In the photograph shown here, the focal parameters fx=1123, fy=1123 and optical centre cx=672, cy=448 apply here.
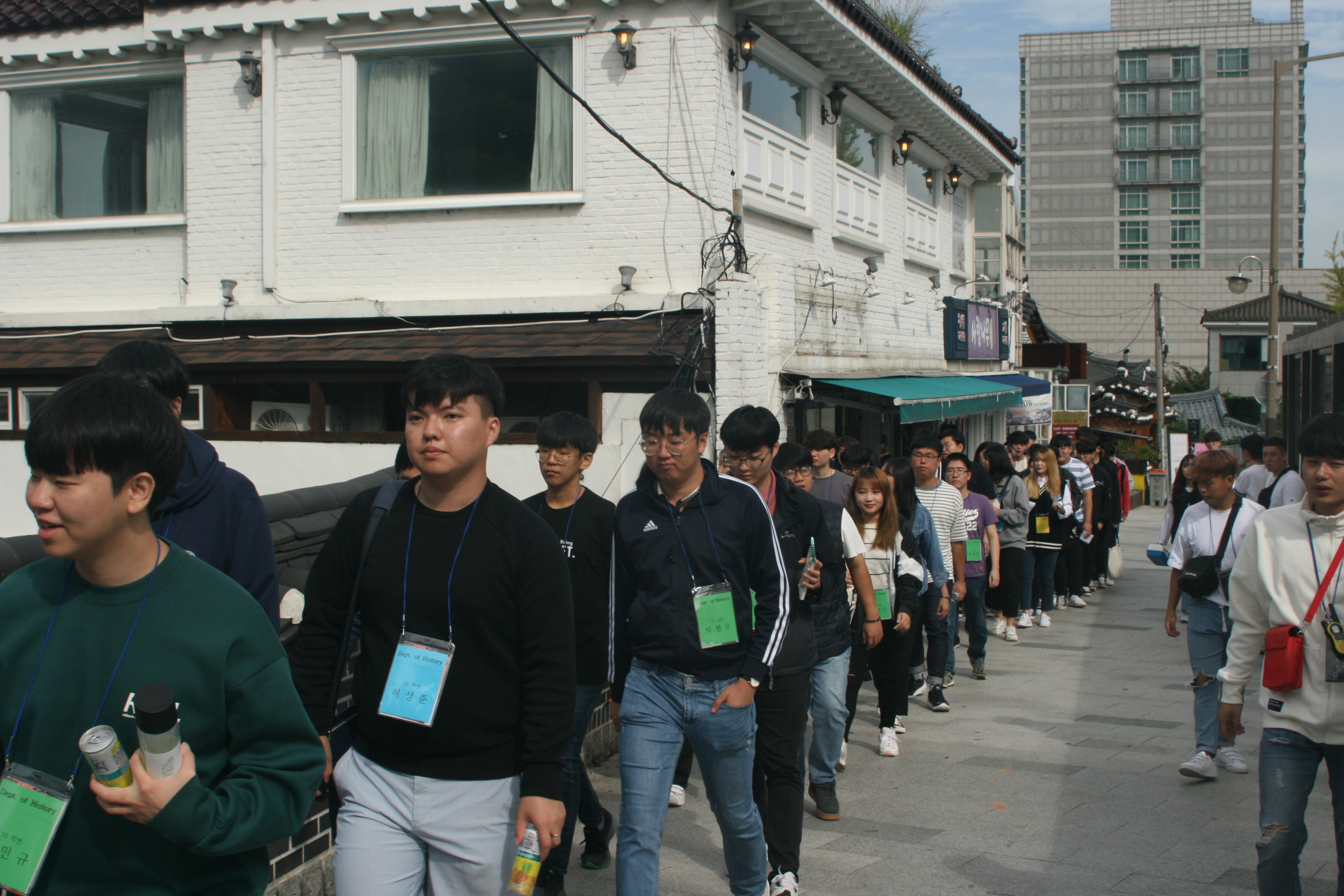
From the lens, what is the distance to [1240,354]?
2434 inches

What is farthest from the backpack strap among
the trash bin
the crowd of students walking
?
the trash bin

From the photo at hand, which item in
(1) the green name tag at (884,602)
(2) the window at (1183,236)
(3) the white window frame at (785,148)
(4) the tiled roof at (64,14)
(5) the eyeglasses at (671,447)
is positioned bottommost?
(1) the green name tag at (884,602)

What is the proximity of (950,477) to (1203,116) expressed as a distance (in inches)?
3341

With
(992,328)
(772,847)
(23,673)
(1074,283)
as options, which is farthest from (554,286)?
(1074,283)

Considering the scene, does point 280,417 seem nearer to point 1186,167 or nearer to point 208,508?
point 208,508

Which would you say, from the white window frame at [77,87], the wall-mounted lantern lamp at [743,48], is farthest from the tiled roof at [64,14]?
the wall-mounted lantern lamp at [743,48]

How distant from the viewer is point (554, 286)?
37.8 feet

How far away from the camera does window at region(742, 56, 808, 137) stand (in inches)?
472

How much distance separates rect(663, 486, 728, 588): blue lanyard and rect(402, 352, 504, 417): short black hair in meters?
1.06

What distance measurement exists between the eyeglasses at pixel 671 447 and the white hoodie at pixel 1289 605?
6.71ft

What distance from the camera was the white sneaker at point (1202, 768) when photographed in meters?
6.31

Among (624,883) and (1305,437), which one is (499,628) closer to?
(624,883)

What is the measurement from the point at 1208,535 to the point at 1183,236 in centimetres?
8555

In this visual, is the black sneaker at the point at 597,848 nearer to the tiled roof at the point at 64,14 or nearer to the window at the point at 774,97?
the window at the point at 774,97
